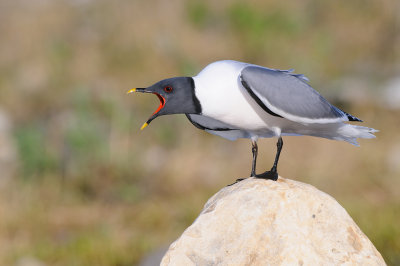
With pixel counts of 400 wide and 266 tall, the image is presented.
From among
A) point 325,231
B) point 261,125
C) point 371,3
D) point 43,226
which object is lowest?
point 43,226

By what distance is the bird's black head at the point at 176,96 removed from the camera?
8.77 ft

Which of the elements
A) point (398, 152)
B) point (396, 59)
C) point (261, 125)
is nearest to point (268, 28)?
point (396, 59)

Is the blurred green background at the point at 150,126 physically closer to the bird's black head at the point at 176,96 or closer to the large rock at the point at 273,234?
the large rock at the point at 273,234

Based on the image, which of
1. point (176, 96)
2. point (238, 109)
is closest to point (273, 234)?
point (238, 109)

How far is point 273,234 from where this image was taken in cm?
258

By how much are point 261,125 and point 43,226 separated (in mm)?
3668

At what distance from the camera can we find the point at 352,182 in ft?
21.3

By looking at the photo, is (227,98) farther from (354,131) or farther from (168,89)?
(354,131)

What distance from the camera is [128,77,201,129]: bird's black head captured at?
2.67 meters

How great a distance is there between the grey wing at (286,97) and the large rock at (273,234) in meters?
0.36

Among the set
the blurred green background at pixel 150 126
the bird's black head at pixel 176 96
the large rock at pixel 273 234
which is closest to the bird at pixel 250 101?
the bird's black head at pixel 176 96

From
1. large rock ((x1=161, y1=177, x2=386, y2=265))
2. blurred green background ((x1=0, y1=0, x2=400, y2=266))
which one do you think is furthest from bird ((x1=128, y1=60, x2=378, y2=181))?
blurred green background ((x1=0, y1=0, x2=400, y2=266))

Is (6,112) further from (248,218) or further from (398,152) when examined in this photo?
(248,218)

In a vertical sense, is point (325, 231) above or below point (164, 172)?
above
